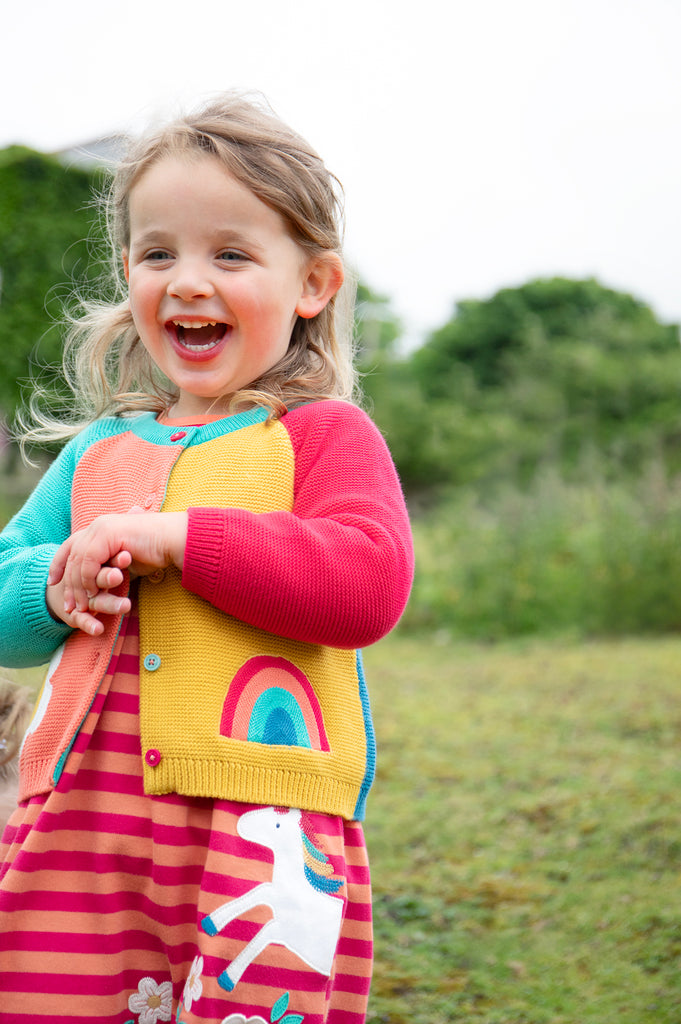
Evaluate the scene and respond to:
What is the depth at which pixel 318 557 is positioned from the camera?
52.1 inches

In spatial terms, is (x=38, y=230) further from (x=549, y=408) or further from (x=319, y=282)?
(x=549, y=408)

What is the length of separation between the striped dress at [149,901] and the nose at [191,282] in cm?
59

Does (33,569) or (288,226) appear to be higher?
(288,226)

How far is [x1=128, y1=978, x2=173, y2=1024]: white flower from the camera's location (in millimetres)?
1348

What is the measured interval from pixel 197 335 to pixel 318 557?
441 mm

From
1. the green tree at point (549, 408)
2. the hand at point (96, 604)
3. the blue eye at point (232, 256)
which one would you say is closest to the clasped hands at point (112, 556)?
the hand at point (96, 604)

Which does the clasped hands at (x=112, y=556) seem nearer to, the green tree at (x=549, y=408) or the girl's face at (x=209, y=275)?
the girl's face at (x=209, y=275)

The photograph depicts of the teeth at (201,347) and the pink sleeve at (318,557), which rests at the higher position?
the teeth at (201,347)

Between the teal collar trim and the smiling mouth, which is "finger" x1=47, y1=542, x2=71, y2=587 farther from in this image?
the smiling mouth

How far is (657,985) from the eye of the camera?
2611mm

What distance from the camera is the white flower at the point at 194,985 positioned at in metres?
1.26

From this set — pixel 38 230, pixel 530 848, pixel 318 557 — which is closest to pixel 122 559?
pixel 318 557

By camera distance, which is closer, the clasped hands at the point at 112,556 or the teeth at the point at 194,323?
the clasped hands at the point at 112,556

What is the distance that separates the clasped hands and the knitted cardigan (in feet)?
0.10
